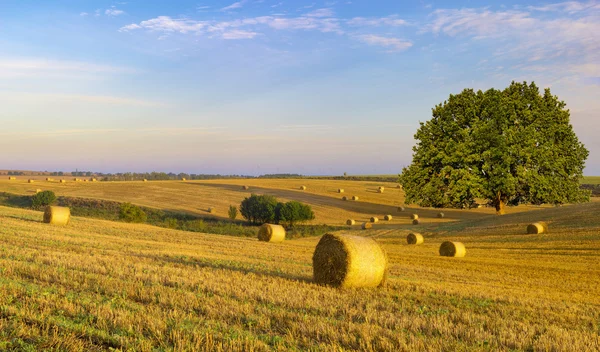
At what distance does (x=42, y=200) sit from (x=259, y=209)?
2935cm

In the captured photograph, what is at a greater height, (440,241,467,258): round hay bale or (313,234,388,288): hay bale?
(313,234,388,288): hay bale

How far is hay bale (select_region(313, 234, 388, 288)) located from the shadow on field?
63cm

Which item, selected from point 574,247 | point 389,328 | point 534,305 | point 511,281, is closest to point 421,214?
point 574,247

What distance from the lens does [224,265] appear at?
15.0 meters

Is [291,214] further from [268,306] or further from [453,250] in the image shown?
[268,306]

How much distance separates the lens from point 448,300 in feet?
35.6

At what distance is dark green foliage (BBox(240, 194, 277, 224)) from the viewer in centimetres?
5816

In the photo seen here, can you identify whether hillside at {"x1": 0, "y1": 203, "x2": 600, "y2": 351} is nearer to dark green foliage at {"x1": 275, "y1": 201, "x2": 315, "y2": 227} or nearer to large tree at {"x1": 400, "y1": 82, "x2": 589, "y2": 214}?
large tree at {"x1": 400, "y1": 82, "x2": 589, "y2": 214}

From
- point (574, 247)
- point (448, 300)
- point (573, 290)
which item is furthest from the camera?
point (574, 247)

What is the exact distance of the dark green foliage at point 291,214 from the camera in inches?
2264

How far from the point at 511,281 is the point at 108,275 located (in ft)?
41.3

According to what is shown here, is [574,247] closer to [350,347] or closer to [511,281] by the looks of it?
[511,281]

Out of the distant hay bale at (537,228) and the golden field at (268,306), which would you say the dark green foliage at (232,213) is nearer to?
the distant hay bale at (537,228)

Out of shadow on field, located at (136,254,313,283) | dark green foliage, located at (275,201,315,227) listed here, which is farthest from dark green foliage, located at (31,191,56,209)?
shadow on field, located at (136,254,313,283)
